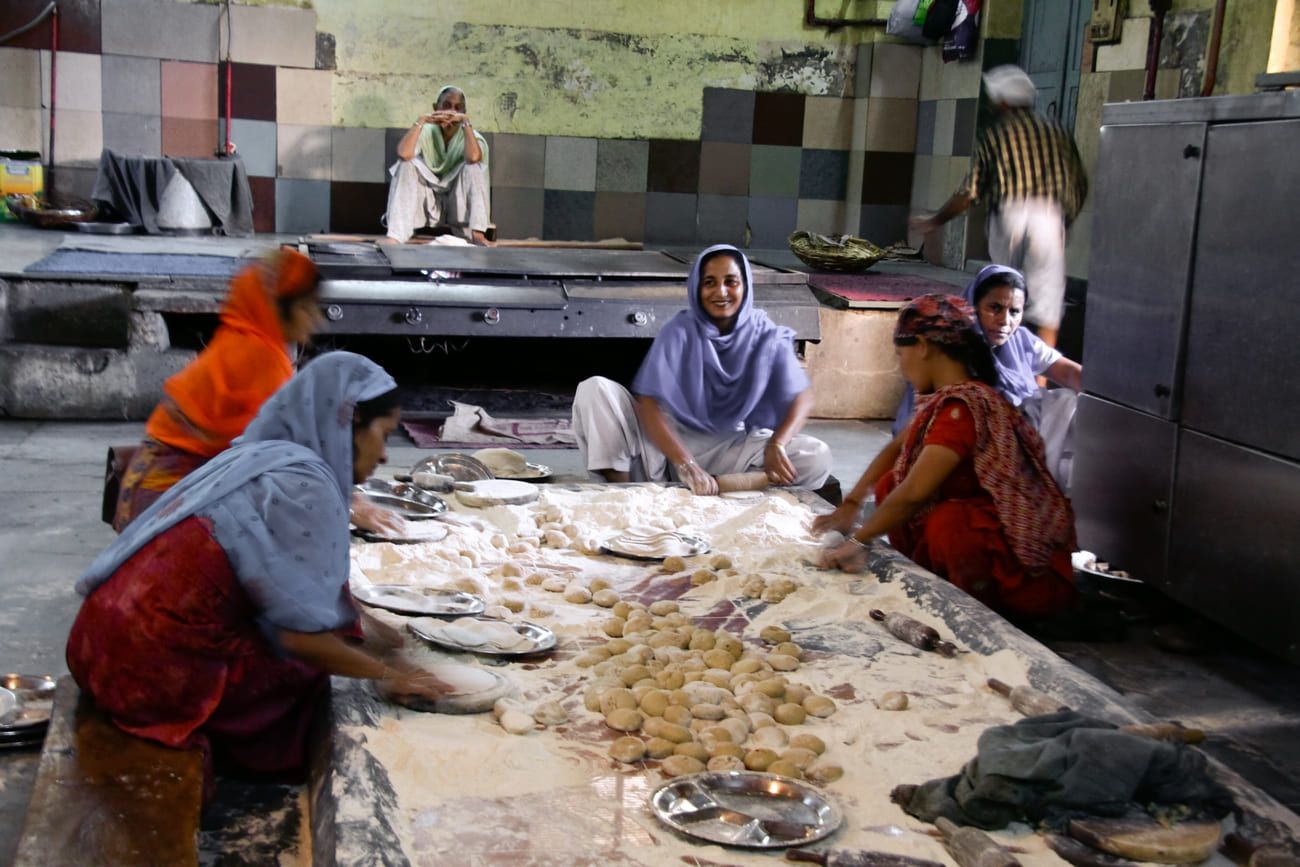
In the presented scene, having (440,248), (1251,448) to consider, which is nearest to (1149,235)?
(1251,448)

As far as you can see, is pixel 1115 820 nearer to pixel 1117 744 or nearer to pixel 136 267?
pixel 1117 744

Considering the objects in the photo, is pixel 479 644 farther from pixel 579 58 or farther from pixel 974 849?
pixel 579 58

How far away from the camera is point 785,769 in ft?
8.27

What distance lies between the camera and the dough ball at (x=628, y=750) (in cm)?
256

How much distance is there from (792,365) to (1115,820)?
10.2 feet

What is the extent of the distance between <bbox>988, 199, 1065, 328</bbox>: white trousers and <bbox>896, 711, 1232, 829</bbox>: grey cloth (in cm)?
419

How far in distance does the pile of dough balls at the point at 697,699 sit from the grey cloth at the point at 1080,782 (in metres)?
0.32

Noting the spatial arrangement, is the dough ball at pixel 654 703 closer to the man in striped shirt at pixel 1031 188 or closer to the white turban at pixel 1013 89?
the man in striped shirt at pixel 1031 188

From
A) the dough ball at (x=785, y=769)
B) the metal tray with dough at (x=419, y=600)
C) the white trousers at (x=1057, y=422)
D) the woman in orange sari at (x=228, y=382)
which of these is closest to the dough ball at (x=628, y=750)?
the dough ball at (x=785, y=769)

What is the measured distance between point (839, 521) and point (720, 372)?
131cm

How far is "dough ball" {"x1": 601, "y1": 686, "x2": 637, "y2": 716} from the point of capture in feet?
9.07

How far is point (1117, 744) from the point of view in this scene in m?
2.29

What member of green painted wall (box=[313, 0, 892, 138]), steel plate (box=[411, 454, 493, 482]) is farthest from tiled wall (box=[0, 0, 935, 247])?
steel plate (box=[411, 454, 493, 482])

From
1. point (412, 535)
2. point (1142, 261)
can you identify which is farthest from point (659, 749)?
point (1142, 261)
